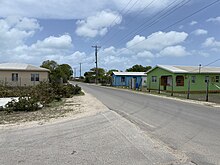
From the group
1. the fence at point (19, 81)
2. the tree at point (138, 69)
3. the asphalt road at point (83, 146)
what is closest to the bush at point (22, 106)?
the asphalt road at point (83, 146)

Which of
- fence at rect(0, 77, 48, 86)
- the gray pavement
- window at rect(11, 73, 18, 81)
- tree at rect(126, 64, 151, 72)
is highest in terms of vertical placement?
tree at rect(126, 64, 151, 72)

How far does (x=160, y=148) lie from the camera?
6066mm

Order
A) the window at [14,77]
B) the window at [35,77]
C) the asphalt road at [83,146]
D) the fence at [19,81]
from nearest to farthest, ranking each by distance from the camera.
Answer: the asphalt road at [83,146], the fence at [19,81], the window at [14,77], the window at [35,77]

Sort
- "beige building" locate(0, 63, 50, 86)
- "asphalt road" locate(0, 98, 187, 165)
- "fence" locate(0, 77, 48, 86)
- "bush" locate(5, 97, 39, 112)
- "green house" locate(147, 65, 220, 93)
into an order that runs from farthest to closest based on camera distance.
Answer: "beige building" locate(0, 63, 50, 86) → "fence" locate(0, 77, 48, 86) → "green house" locate(147, 65, 220, 93) → "bush" locate(5, 97, 39, 112) → "asphalt road" locate(0, 98, 187, 165)

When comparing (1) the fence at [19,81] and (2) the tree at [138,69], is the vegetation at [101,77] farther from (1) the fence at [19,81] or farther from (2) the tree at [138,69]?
(1) the fence at [19,81]

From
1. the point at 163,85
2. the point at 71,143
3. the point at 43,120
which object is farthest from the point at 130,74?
the point at 71,143

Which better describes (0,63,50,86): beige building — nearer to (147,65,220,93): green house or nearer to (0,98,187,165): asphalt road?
(147,65,220,93): green house

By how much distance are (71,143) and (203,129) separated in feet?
15.2

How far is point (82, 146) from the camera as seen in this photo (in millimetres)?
6258

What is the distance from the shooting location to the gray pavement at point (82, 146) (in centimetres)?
517

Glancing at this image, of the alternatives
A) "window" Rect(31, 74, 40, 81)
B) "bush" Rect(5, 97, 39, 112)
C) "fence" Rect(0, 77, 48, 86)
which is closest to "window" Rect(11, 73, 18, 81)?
"fence" Rect(0, 77, 48, 86)

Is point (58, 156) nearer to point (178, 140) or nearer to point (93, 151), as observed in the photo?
point (93, 151)

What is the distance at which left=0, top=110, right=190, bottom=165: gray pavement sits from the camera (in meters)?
5.17

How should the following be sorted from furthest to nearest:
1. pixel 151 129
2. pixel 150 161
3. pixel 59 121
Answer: pixel 59 121 → pixel 151 129 → pixel 150 161
